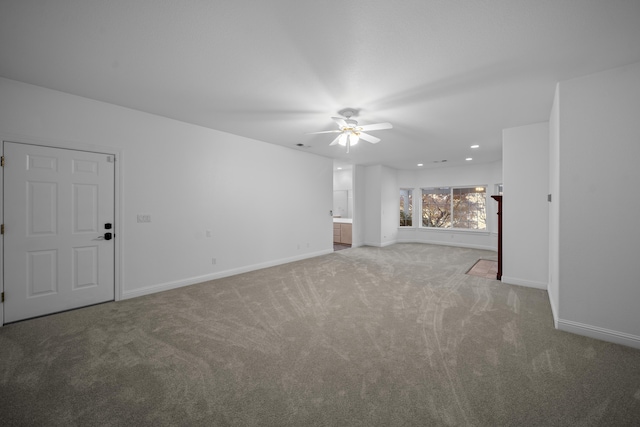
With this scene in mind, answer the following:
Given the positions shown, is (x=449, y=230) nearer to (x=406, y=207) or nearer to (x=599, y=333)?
(x=406, y=207)

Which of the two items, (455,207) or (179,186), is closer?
(179,186)

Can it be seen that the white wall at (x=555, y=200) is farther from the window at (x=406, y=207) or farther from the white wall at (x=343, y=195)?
the white wall at (x=343, y=195)

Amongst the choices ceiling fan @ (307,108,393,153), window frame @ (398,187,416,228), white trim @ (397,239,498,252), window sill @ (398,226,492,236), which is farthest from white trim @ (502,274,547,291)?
window frame @ (398,187,416,228)

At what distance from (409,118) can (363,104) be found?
98 centimetres

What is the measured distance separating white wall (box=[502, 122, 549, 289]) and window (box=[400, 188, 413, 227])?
17.1 ft

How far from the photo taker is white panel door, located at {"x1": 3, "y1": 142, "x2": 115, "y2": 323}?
2.97m

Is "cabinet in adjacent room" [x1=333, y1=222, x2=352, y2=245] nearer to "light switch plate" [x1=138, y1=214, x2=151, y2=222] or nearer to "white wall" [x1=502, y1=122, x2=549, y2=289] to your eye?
"white wall" [x1=502, y1=122, x2=549, y2=289]

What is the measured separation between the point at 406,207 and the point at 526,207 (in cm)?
559

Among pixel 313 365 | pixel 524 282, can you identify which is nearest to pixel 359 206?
pixel 524 282

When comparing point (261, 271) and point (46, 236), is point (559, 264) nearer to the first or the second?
point (261, 271)

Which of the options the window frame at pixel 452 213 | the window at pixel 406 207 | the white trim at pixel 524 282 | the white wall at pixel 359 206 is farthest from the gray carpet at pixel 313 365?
the window at pixel 406 207

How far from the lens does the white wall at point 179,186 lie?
3215mm

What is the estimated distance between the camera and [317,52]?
2.35 m

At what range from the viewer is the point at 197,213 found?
4500mm
